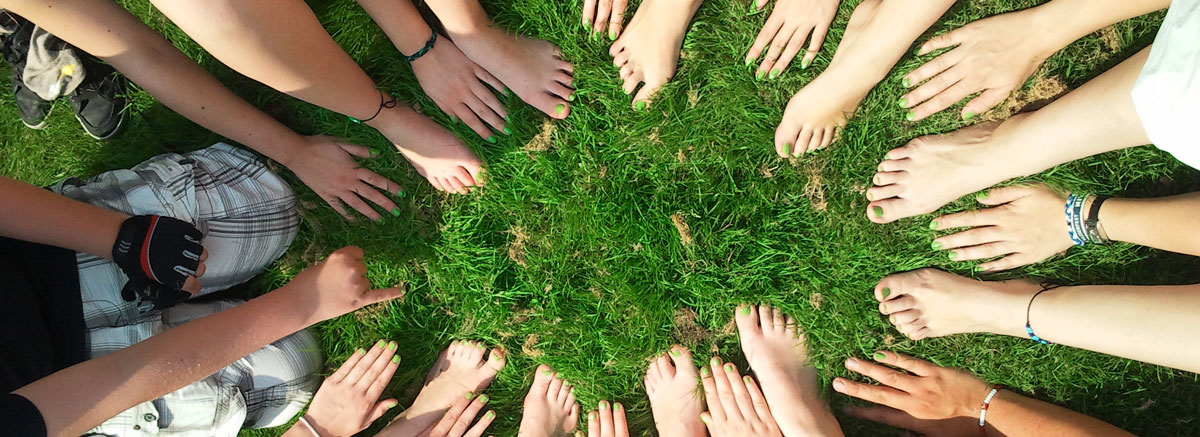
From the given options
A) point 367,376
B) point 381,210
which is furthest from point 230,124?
point 367,376

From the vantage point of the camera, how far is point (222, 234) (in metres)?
2.16

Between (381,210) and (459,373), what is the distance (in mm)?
678

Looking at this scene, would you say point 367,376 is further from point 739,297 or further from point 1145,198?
point 1145,198

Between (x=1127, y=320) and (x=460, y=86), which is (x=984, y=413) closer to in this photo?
(x=1127, y=320)

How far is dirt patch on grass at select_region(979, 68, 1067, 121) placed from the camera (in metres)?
2.25

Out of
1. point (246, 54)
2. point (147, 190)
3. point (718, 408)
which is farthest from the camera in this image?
point (718, 408)

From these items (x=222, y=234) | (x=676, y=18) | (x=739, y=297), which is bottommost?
(x=222, y=234)

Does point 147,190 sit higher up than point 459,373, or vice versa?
point 147,190

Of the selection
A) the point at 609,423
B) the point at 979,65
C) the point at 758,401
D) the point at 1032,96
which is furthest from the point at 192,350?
the point at 1032,96

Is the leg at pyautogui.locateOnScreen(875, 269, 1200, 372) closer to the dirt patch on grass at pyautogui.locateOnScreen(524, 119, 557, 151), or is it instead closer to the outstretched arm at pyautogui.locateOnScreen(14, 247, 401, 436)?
the dirt patch on grass at pyautogui.locateOnScreen(524, 119, 557, 151)

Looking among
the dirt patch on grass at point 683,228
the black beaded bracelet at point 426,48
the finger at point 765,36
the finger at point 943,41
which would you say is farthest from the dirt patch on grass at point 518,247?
the finger at point 943,41

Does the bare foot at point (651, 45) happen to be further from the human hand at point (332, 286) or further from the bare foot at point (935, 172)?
the human hand at point (332, 286)

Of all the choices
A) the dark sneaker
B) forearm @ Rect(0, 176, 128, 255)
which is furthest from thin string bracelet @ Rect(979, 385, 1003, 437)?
the dark sneaker

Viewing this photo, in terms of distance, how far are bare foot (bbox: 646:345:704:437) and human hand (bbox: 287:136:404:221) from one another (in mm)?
1131
